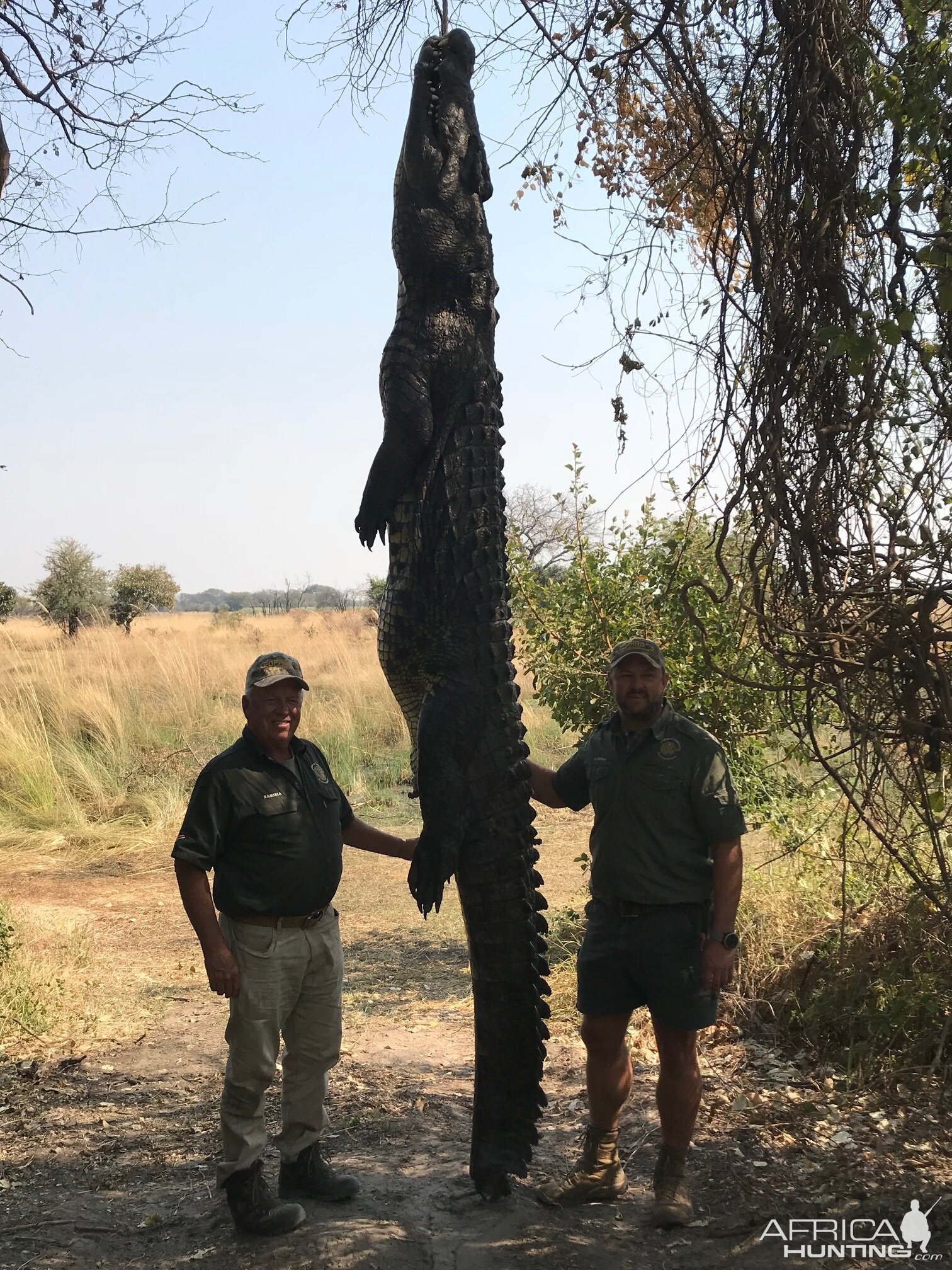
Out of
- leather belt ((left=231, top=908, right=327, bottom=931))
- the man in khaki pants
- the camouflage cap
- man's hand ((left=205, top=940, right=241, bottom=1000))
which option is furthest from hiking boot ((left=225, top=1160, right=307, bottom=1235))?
the camouflage cap

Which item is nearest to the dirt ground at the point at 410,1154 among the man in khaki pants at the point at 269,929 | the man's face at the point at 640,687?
the man in khaki pants at the point at 269,929

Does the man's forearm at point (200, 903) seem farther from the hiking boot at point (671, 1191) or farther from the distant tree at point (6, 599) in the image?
the distant tree at point (6, 599)

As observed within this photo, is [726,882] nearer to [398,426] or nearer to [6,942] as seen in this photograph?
[398,426]

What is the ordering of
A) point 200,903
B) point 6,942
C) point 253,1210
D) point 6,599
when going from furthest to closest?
point 6,599, point 6,942, point 253,1210, point 200,903

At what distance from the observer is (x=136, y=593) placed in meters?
32.9

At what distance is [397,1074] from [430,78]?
4181 millimetres

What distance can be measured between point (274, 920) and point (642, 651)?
4.99 feet

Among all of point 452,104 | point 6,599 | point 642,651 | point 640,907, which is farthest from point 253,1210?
point 6,599

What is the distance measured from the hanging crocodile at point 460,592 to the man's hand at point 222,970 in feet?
2.06

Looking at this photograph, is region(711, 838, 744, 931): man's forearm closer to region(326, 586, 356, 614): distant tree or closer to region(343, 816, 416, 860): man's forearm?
region(343, 816, 416, 860): man's forearm

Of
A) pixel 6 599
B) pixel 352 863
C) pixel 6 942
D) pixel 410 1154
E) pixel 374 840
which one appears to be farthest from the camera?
pixel 6 599

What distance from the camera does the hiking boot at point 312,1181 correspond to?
3.57 meters

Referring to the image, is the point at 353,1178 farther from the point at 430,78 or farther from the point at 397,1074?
the point at 430,78

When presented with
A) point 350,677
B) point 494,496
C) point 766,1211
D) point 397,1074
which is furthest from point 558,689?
point 350,677
